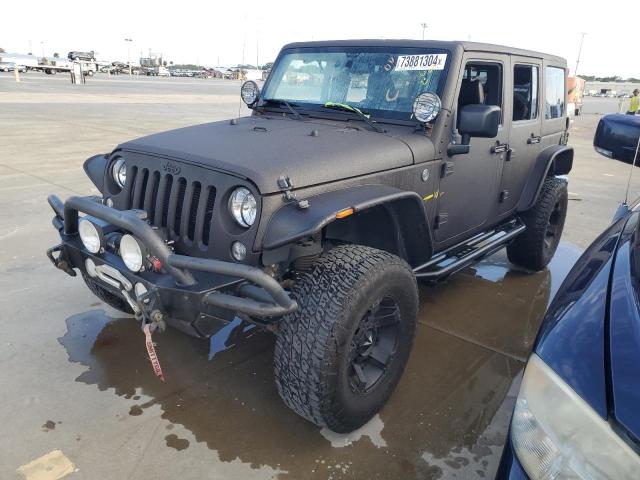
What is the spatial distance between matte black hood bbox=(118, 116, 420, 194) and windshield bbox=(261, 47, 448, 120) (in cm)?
28

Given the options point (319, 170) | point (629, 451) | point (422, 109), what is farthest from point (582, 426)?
point (422, 109)

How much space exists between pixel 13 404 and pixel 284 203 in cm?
184

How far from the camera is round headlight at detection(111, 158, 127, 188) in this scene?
292cm

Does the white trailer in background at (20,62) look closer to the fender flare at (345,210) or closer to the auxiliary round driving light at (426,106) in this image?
the auxiliary round driving light at (426,106)

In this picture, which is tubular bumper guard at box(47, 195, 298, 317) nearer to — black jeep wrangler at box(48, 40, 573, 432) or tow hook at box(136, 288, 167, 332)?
black jeep wrangler at box(48, 40, 573, 432)

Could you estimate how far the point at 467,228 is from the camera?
3764mm

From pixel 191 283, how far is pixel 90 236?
71 centimetres

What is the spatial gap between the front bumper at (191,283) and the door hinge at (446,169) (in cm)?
153

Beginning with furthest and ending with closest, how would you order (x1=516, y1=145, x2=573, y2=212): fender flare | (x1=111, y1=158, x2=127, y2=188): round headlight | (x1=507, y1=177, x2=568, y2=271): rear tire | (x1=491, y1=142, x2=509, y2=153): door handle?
1. (x1=507, y1=177, x2=568, y2=271): rear tire
2. (x1=516, y1=145, x2=573, y2=212): fender flare
3. (x1=491, y1=142, x2=509, y2=153): door handle
4. (x1=111, y1=158, x2=127, y2=188): round headlight

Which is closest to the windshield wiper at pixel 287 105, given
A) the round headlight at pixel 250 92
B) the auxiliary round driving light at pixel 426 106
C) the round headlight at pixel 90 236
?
the round headlight at pixel 250 92

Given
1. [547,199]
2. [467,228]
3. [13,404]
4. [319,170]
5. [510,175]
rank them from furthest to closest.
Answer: [547,199] → [510,175] → [467,228] → [13,404] → [319,170]

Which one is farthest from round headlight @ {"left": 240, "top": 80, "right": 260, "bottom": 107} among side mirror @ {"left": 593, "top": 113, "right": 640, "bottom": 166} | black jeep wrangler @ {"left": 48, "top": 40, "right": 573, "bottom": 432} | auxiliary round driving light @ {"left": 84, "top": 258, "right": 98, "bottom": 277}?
side mirror @ {"left": 593, "top": 113, "right": 640, "bottom": 166}

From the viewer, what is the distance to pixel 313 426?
2.59 m

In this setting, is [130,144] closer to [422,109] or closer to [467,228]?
[422,109]
